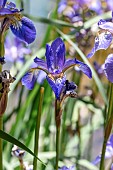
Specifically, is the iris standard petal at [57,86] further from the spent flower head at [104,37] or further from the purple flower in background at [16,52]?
the purple flower in background at [16,52]

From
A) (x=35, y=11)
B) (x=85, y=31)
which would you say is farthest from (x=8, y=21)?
(x=35, y=11)

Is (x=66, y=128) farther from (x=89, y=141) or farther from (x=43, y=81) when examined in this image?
(x=43, y=81)

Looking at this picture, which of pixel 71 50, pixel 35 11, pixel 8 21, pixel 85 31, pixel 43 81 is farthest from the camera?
pixel 35 11

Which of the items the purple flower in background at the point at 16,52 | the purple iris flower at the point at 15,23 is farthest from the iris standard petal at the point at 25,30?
the purple flower in background at the point at 16,52

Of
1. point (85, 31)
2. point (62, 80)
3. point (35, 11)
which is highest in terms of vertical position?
point (35, 11)

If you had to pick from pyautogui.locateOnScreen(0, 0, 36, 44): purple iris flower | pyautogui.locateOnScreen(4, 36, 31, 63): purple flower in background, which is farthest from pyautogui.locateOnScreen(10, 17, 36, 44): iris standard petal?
pyautogui.locateOnScreen(4, 36, 31, 63): purple flower in background

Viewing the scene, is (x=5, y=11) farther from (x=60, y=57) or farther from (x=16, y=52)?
(x=16, y=52)
